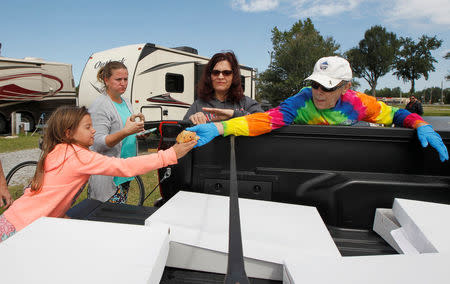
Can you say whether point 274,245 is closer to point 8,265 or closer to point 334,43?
point 8,265

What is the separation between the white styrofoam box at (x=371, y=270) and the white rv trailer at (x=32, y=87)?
13.1 m

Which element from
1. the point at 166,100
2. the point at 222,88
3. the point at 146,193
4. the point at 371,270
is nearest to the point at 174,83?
the point at 166,100

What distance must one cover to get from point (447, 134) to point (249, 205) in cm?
128

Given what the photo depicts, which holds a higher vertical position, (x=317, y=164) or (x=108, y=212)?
(x=317, y=164)

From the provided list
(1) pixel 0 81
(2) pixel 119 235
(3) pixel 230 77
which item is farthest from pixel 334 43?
(2) pixel 119 235

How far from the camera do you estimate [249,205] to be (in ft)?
4.87

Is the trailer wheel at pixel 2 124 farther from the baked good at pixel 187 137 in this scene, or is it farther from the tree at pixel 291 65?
the tree at pixel 291 65

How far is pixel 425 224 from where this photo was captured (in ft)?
3.84

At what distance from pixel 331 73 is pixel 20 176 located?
442 centimetres

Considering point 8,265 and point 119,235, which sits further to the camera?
point 119,235

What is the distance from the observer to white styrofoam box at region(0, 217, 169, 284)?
79 centimetres

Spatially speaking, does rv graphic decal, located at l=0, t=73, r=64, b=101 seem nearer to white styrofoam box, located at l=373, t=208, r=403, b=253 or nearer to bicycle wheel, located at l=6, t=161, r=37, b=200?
bicycle wheel, located at l=6, t=161, r=37, b=200

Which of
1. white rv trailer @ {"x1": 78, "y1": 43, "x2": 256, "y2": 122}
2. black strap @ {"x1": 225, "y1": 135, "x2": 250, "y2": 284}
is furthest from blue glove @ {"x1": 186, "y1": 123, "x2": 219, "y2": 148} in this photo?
white rv trailer @ {"x1": 78, "y1": 43, "x2": 256, "y2": 122}

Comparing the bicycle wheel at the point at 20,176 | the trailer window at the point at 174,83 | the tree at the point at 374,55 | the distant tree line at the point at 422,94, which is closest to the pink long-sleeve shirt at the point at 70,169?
the bicycle wheel at the point at 20,176
